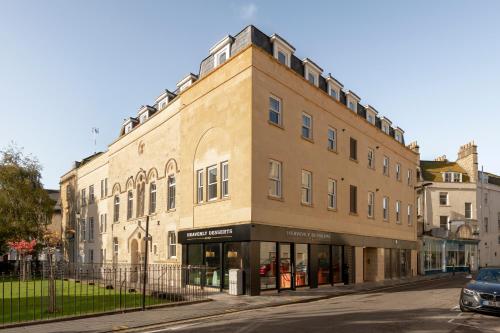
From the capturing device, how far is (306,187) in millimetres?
23859

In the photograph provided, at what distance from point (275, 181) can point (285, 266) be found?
4.25 meters

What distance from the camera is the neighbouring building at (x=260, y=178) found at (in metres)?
20.7

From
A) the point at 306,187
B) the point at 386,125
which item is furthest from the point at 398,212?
the point at 306,187

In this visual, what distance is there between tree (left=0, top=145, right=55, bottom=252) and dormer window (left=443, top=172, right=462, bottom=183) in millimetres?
43489

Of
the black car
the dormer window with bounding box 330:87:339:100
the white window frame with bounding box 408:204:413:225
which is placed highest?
the dormer window with bounding box 330:87:339:100

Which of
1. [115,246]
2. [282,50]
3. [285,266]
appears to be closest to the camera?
[285,266]

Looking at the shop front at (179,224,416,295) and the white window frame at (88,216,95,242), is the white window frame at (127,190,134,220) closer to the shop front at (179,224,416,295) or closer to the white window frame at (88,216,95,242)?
the shop front at (179,224,416,295)

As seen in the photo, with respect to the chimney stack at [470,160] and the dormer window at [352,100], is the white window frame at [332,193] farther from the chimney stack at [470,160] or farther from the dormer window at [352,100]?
the chimney stack at [470,160]

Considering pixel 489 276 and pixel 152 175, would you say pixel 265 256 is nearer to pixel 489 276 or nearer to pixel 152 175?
Result: pixel 489 276

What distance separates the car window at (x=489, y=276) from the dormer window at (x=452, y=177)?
39.2 metres

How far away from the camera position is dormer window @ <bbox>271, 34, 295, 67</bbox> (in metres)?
23.0

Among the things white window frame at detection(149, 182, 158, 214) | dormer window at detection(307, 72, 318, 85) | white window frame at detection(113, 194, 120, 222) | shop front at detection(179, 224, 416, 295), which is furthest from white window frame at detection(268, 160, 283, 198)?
white window frame at detection(113, 194, 120, 222)

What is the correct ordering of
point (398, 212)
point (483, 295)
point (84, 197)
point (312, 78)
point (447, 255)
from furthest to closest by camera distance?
point (447, 255), point (84, 197), point (398, 212), point (312, 78), point (483, 295)

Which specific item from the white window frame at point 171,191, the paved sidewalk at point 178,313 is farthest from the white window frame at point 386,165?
the white window frame at point 171,191
